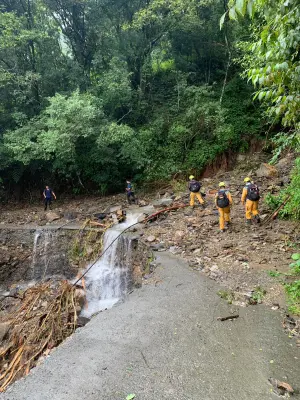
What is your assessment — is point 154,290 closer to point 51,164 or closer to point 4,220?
point 4,220

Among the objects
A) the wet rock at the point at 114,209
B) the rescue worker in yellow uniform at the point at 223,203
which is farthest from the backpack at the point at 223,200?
the wet rock at the point at 114,209

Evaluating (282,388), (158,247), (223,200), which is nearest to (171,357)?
(282,388)

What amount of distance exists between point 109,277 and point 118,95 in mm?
10327

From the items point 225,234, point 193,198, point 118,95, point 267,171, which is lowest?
point 225,234

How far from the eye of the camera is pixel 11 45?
1465cm

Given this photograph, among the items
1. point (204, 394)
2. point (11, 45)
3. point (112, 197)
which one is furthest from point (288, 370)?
point (11, 45)

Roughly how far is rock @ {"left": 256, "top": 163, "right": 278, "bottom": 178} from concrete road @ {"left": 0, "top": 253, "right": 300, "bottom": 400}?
8614mm

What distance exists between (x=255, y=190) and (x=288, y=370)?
19.4 ft

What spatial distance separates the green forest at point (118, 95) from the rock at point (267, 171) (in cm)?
221

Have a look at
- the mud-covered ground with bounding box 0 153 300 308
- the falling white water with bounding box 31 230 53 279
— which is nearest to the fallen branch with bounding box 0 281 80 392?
the mud-covered ground with bounding box 0 153 300 308

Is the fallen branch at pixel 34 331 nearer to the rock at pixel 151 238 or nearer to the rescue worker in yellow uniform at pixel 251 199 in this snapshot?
the rock at pixel 151 238

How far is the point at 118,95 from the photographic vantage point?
15594 mm

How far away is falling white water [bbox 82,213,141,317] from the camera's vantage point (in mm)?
9570

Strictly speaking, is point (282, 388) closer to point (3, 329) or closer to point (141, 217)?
point (3, 329)
